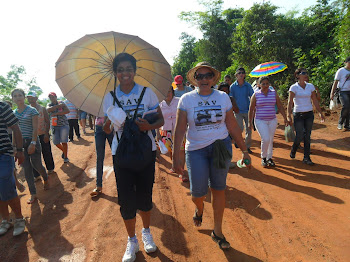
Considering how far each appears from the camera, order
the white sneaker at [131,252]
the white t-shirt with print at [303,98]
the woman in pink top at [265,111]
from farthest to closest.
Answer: the white t-shirt with print at [303,98], the woman in pink top at [265,111], the white sneaker at [131,252]

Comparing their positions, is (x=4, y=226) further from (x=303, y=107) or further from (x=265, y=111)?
(x=303, y=107)

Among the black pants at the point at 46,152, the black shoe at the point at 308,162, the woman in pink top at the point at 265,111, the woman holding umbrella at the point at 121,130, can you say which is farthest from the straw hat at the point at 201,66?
the black pants at the point at 46,152

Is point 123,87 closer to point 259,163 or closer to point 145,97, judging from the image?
point 145,97

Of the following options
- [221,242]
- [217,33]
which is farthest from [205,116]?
[217,33]

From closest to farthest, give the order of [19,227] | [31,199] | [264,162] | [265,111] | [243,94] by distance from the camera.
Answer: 1. [19,227]
2. [31,199]
3. [265,111]
4. [264,162]
5. [243,94]

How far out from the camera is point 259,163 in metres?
5.82

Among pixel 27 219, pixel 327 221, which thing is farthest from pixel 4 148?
pixel 327 221

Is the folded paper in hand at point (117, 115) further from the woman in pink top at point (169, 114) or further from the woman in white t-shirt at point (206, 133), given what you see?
the woman in pink top at point (169, 114)

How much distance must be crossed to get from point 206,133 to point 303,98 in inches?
147

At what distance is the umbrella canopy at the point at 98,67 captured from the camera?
2.64 meters

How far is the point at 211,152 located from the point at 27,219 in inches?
137

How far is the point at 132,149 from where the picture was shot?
2.46 metres

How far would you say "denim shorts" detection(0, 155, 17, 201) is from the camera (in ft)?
11.0

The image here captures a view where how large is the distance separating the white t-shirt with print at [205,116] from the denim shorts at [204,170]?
0.08 m
